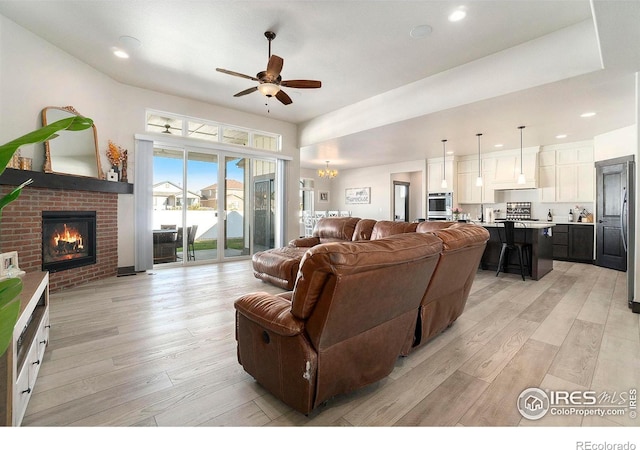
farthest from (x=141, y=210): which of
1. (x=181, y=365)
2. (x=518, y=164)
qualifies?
(x=518, y=164)

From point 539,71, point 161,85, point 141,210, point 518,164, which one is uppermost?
point 161,85

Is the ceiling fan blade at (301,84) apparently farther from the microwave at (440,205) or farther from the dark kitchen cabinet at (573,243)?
the dark kitchen cabinet at (573,243)

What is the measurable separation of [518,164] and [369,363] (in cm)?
712

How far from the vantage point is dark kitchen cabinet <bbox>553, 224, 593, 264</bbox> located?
585 centimetres

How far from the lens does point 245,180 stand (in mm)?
6242

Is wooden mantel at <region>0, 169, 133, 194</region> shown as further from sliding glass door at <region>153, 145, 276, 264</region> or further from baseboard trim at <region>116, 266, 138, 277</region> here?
baseboard trim at <region>116, 266, 138, 277</region>

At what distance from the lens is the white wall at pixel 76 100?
3201mm

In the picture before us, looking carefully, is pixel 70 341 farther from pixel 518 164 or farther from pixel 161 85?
pixel 518 164

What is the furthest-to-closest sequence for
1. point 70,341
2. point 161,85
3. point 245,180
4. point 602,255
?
1. point 245,180
2. point 602,255
3. point 161,85
4. point 70,341

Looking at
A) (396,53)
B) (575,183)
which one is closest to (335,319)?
(396,53)

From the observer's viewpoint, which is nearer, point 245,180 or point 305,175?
point 245,180

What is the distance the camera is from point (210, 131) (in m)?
5.66

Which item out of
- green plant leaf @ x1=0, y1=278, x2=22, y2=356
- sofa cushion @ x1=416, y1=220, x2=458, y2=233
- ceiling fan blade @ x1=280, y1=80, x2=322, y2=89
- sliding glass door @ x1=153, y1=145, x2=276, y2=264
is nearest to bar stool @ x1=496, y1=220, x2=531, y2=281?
sofa cushion @ x1=416, y1=220, x2=458, y2=233

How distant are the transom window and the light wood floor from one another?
10.3 feet
